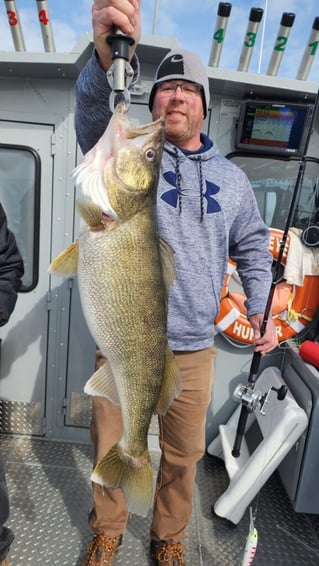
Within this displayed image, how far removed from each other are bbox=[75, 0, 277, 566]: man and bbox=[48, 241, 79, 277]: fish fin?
0.58 meters

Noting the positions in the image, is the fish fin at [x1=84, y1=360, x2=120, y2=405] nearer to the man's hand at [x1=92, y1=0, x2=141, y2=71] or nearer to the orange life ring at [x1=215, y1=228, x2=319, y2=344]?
the man's hand at [x1=92, y1=0, x2=141, y2=71]

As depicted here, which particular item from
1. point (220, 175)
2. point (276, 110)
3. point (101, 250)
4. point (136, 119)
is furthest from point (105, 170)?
point (276, 110)

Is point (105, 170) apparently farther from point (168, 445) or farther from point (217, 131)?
point (217, 131)

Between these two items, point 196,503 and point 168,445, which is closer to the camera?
point 168,445

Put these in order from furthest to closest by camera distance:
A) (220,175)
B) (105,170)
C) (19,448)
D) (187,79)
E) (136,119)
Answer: (19,448) → (136,119) → (220,175) → (187,79) → (105,170)

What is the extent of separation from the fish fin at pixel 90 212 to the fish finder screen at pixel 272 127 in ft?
6.89

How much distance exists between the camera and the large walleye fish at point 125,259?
1380mm

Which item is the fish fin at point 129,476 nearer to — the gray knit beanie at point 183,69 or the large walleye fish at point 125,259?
the large walleye fish at point 125,259

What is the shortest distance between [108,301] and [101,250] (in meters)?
0.19

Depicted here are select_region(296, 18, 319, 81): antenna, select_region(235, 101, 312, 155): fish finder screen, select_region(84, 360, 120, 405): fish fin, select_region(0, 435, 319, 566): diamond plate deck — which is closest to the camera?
select_region(84, 360, 120, 405): fish fin

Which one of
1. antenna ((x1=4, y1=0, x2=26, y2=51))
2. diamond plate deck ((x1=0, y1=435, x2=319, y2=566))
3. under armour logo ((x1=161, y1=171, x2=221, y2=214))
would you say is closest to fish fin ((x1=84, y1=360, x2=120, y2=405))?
under armour logo ((x1=161, y1=171, x2=221, y2=214))

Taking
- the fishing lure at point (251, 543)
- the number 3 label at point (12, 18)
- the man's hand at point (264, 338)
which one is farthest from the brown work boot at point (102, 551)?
the number 3 label at point (12, 18)

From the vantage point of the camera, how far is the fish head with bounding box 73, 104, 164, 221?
53.8 inches

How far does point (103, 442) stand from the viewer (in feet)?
6.83
